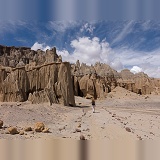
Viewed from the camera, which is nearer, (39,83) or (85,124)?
(85,124)

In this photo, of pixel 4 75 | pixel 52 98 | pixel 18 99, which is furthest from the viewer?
pixel 4 75

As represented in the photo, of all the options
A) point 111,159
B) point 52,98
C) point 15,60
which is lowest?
point 111,159

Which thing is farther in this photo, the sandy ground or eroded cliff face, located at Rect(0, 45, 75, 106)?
eroded cliff face, located at Rect(0, 45, 75, 106)

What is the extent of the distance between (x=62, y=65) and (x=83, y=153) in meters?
31.2

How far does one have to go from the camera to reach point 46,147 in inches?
274

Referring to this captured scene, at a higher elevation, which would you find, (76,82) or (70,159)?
(76,82)

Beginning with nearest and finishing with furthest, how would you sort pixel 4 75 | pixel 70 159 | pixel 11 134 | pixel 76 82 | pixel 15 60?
pixel 70 159
pixel 11 134
pixel 4 75
pixel 76 82
pixel 15 60

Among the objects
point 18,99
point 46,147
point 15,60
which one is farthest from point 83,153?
point 15,60

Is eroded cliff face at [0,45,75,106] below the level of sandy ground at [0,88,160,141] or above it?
above

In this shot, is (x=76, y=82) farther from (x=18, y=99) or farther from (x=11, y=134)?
(x=11, y=134)

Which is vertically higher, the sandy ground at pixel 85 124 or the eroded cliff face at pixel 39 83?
the eroded cliff face at pixel 39 83

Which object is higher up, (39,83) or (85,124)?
(39,83)

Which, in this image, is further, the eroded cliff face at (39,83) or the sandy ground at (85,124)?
the eroded cliff face at (39,83)

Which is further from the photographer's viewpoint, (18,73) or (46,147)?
(18,73)
